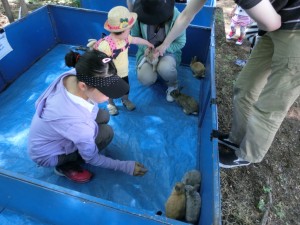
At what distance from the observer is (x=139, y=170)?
1978 mm

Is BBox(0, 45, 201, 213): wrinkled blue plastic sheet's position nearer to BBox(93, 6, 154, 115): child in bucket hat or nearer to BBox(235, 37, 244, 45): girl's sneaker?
BBox(93, 6, 154, 115): child in bucket hat

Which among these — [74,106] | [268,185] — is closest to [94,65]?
[74,106]

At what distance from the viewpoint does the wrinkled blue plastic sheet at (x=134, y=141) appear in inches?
76.9

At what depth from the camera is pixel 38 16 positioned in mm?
3107

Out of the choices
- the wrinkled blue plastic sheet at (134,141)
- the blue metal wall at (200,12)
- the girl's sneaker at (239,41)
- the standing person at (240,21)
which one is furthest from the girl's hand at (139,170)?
the girl's sneaker at (239,41)

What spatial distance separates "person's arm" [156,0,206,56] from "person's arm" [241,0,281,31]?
555mm

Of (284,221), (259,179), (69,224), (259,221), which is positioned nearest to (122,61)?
(69,224)

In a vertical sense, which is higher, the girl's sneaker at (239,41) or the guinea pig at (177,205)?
the girl's sneaker at (239,41)

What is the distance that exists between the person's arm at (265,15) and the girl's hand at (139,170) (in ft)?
4.11

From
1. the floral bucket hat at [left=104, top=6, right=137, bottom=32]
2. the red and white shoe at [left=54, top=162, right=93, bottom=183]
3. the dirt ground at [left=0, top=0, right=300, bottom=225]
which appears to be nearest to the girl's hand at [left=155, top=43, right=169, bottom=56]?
the floral bucket hat at [left=104, top=6, right=137, bottom=32]

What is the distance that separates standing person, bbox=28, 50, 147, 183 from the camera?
141 centimetres

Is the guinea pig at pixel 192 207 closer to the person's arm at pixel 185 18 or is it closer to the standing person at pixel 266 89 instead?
the standing person at pixel 266 89

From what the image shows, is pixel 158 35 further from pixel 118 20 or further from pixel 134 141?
pixel 134 141

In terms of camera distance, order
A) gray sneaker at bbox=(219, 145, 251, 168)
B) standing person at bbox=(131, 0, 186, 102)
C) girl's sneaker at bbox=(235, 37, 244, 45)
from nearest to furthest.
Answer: gray sneaker at bbox=(219, 145, 251, 168) < standing person at bbox=(131, 0, 186, 102) < girl's sneaker at bbox=(235, 37, 244, 45)
